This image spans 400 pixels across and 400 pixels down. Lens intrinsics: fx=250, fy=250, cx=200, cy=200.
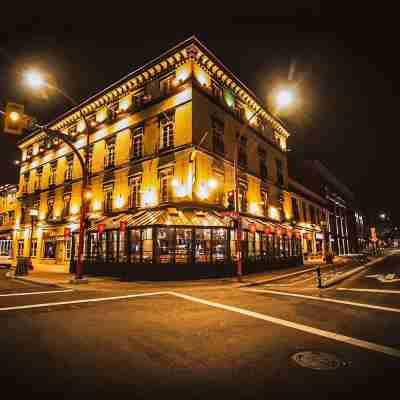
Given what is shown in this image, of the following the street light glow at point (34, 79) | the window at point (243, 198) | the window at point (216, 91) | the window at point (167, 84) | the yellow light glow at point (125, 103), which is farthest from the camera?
the yellow light glow at point (125, 103)

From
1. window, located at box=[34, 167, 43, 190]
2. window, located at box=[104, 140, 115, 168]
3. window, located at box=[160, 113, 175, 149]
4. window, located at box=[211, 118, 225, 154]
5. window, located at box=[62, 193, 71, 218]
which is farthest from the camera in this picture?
window, located at box=[34, 167, 43, 190]

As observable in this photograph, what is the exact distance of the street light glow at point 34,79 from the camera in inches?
445

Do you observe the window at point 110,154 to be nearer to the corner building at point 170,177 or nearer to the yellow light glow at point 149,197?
the corner building at point 170,177

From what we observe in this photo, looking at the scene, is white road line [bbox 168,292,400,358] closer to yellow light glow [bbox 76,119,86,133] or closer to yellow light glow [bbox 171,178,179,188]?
yellow light glow [bbox 171,178,179,188]

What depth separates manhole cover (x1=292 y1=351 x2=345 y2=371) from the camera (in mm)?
3823

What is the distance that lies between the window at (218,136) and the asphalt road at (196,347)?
14583 mm

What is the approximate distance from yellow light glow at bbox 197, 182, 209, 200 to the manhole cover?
14044mm

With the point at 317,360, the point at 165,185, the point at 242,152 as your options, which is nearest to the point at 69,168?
the point at 165,185

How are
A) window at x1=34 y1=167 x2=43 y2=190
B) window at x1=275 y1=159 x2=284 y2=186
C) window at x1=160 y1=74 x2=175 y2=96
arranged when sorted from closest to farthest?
window at x1=160 y1=74 x2=175 y2=96, window at x1=275 y1=159 x2=284 y2=186, window at x1=34 y1=167 x2=43 y2=190

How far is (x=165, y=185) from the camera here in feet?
63.6

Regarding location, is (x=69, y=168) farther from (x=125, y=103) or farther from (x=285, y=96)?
(x=285, y=96)

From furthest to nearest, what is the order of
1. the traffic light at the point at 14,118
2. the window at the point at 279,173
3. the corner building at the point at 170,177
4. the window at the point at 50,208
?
the window at the point at 279,173, the window at the point at 50,208, the corner building at the point at 170,177, the traffic light at the point at 14,118

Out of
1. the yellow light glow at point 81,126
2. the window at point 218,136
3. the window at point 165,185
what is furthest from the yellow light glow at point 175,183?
the yellow light glow at point 81,126

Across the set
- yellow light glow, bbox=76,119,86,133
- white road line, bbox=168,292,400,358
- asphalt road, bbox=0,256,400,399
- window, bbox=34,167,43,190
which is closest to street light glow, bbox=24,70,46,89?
asphalt road, bbox=0,256,400,399
